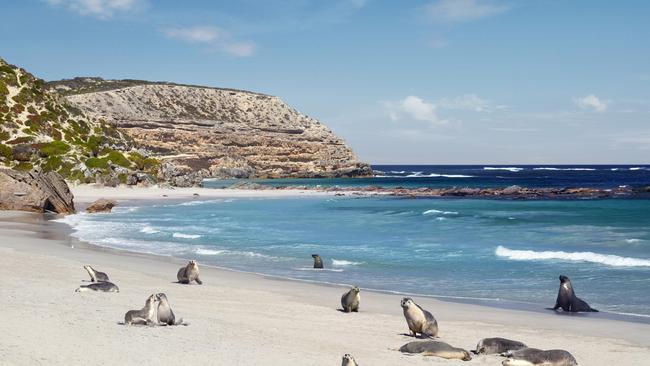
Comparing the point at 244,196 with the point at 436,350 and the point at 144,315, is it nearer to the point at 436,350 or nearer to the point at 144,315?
the point at 144,315

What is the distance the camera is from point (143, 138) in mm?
115500

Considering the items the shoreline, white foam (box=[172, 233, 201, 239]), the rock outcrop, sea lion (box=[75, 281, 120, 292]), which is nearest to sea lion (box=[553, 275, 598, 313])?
the shoreline

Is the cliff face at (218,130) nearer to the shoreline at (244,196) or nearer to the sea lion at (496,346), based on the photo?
the shoreline at (244,196)

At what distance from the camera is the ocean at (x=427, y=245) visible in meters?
15.3

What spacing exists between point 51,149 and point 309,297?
47.3 metres

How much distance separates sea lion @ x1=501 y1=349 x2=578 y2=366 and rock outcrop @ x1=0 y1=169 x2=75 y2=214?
1171 inches

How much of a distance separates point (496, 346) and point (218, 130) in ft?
388

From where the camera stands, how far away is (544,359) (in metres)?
7.90

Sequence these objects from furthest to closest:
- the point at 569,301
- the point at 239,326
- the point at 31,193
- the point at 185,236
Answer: the point at 31,193 → the point at 185,236 → the point at 569,301 → the point at 239,326

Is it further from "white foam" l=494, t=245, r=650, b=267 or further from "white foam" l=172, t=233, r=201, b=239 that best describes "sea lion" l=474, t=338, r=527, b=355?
"white foam" l=172, t=233, r=201, b=239

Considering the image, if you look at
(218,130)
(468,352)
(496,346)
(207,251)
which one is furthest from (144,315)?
(218,130)

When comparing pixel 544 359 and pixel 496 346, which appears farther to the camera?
pixel 496 346

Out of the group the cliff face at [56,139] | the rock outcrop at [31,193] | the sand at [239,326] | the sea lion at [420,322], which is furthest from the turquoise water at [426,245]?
the cliff face at [56,139]

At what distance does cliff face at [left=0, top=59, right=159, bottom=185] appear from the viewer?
5331 centimetres
